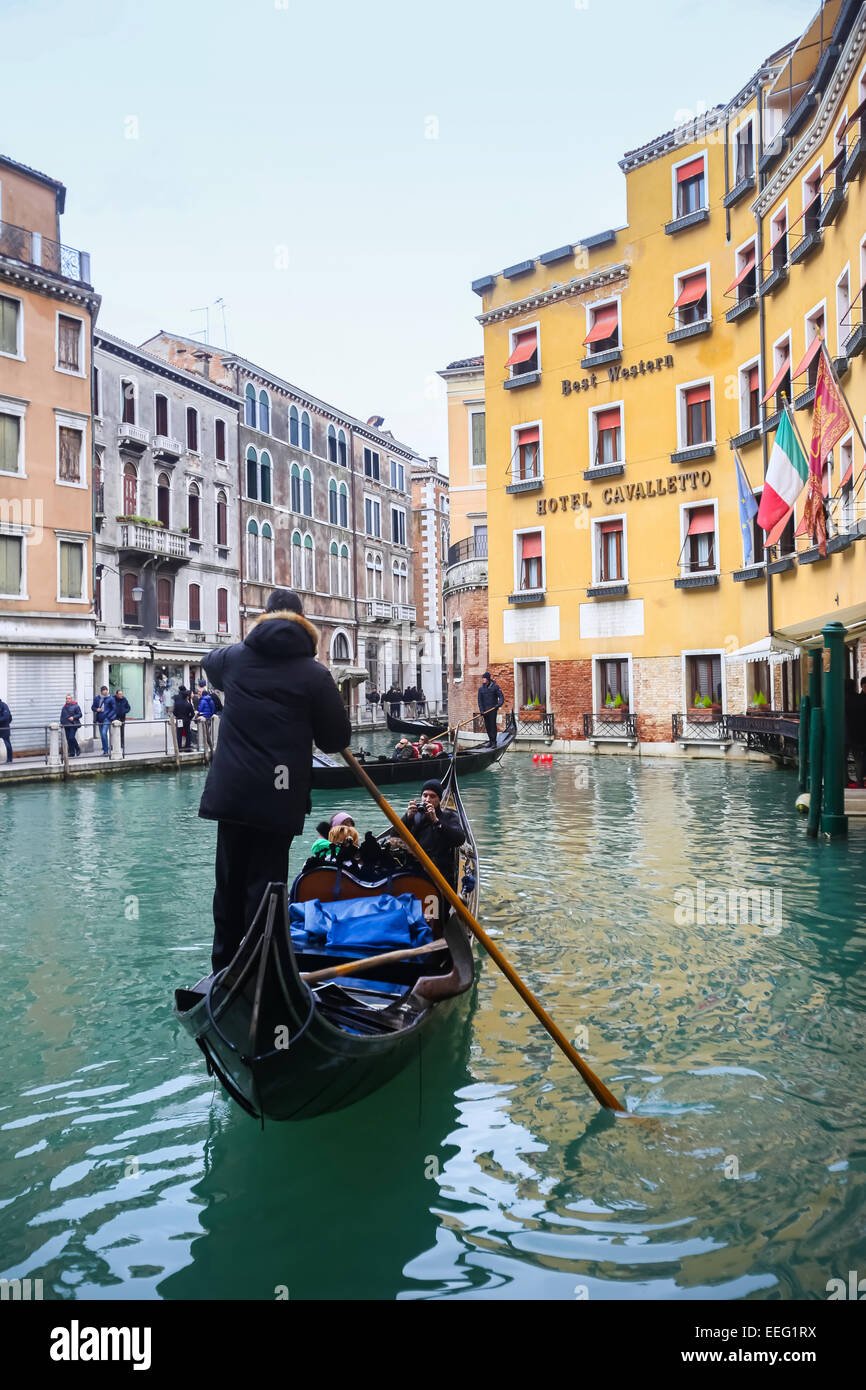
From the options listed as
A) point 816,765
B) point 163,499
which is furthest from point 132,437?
point 816,765

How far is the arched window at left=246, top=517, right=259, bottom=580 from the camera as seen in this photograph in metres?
31.7

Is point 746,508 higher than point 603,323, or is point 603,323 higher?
point 603,323

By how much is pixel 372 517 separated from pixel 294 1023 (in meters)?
38.4

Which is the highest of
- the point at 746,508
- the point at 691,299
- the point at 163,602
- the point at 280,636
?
the point at 691,299

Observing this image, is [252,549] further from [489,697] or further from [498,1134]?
[498,1134]

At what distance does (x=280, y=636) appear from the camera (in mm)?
3531

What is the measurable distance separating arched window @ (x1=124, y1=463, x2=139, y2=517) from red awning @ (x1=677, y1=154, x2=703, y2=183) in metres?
14.3

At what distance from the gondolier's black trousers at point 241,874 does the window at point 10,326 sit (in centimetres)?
1976

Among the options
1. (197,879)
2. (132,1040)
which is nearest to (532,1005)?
(132,1040)

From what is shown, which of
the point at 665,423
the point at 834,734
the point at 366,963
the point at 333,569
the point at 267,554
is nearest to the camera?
the point at 366,963

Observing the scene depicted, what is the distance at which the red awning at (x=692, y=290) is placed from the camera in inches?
773

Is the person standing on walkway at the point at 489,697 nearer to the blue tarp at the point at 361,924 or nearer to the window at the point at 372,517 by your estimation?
the blue tarp at the point at 361,924

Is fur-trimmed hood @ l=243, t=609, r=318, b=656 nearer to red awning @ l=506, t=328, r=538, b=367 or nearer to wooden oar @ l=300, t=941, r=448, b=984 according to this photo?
wooden oar @ l=300, t=941, r=448, b=984
